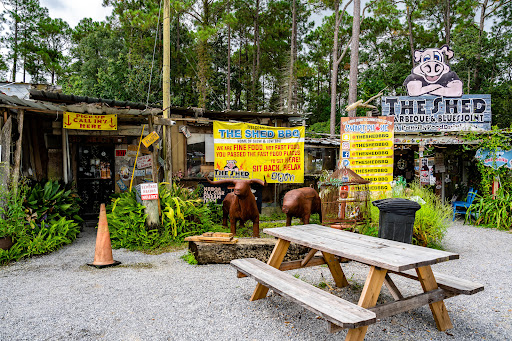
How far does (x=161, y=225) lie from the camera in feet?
22.1

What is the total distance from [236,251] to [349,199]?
2744 millimetres

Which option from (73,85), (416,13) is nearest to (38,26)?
(73,85)

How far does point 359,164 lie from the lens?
7.79 meters

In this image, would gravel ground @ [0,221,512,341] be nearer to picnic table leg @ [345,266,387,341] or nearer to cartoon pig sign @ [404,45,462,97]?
picnic table leg @ [345,266,387,341]

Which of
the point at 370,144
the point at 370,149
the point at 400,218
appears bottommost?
the point at 400,218

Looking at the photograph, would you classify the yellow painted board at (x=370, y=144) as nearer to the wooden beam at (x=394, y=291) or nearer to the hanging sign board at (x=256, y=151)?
the hanging sign board at (x=256, y=151)

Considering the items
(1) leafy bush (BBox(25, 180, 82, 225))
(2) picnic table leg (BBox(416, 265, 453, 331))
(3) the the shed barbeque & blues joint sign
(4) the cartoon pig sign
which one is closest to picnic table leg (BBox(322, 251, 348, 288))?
(2) picnic table leg (BBox(416, 265, 453, 331))

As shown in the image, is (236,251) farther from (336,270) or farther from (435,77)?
(435,77)

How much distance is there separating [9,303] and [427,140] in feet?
34.0

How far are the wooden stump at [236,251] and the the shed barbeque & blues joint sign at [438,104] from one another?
8.48m

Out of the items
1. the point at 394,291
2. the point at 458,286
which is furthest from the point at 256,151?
the point at 458,286

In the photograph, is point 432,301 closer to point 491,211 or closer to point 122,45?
point 491,211

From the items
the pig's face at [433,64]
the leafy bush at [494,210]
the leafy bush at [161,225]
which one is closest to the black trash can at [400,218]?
the leafy bush at [161,225]

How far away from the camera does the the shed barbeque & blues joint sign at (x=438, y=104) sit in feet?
39.4
